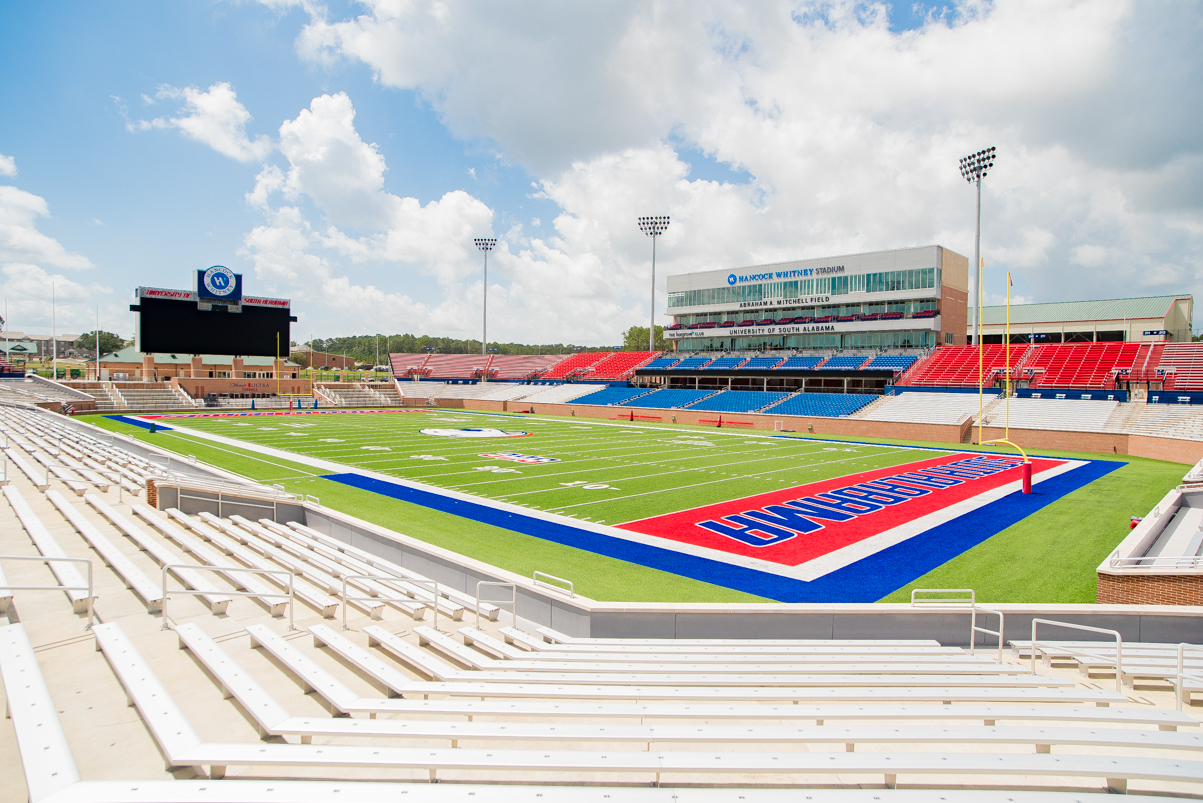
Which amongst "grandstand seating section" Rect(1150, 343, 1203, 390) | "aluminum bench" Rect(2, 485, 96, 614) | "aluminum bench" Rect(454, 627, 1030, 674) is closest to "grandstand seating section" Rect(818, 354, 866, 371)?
"grandstand seating section" Rect(1150, 343, 1203, 390)

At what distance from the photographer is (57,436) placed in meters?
21.2

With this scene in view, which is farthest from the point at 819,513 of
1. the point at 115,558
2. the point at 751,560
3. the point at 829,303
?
the point at 829,303

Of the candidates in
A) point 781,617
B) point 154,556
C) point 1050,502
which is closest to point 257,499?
point 154,556

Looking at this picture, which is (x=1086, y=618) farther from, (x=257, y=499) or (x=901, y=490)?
(x=257, y=499)

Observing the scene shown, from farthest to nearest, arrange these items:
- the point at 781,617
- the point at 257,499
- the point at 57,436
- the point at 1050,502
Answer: the point at 57,436
the point at 1050,502
the point at 257,499
the point at 781,617

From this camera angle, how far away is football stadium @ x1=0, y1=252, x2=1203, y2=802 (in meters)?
3.21

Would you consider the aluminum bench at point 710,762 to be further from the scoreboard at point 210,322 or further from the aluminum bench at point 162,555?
the scoreboard at point 210,322

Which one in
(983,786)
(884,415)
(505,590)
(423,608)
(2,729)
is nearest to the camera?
(983,786)

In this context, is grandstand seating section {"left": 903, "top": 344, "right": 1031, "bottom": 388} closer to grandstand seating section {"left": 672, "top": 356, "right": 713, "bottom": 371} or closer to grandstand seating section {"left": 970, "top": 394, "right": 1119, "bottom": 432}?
grandstand seating section {"left": 970, "top": 394, "right": 1119, "bottom": 432}

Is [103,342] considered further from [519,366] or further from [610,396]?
[610,396]

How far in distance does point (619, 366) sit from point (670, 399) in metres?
15.4

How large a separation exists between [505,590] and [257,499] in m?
7.78

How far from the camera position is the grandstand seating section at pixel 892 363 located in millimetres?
46219

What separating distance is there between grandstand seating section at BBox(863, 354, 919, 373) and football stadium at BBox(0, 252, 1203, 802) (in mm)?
12666
